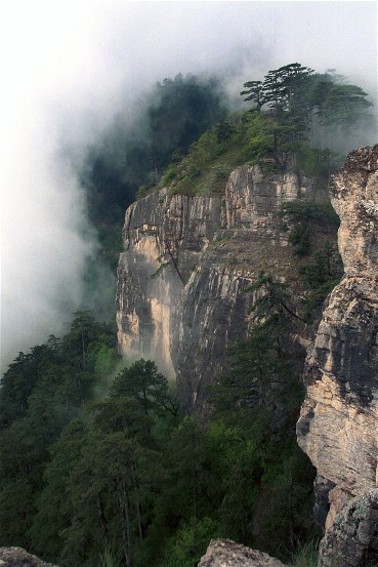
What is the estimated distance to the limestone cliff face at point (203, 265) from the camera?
30.4m

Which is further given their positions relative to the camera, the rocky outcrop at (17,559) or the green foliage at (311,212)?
the green foliage at (311,212)

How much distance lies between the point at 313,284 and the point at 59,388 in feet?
86.7

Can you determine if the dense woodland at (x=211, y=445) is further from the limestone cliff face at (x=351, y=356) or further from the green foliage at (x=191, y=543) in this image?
the limestone cliff face at (x=351, y=356)

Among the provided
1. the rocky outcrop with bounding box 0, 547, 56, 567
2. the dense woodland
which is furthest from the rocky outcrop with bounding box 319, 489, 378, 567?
the rocky outcrop with bounding box 0, 547, 56, 567

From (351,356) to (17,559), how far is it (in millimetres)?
12900

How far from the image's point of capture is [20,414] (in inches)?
1804

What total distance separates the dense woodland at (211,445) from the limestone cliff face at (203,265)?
4.37ft

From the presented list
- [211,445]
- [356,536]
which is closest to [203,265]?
[211,445]

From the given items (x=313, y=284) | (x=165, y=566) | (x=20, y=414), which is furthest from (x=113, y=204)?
(x=165, y=566)

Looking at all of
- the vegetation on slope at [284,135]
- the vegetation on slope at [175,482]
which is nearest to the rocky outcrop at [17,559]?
the vegetation on slope at [175,482]

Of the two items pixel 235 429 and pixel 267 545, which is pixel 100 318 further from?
pixel 267 545

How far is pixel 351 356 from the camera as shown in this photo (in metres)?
16.6

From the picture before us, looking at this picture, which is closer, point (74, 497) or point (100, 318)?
point (74, 497)

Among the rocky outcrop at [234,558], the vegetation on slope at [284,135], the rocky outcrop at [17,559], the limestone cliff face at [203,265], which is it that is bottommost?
the rocky outcrop at [17,559]
